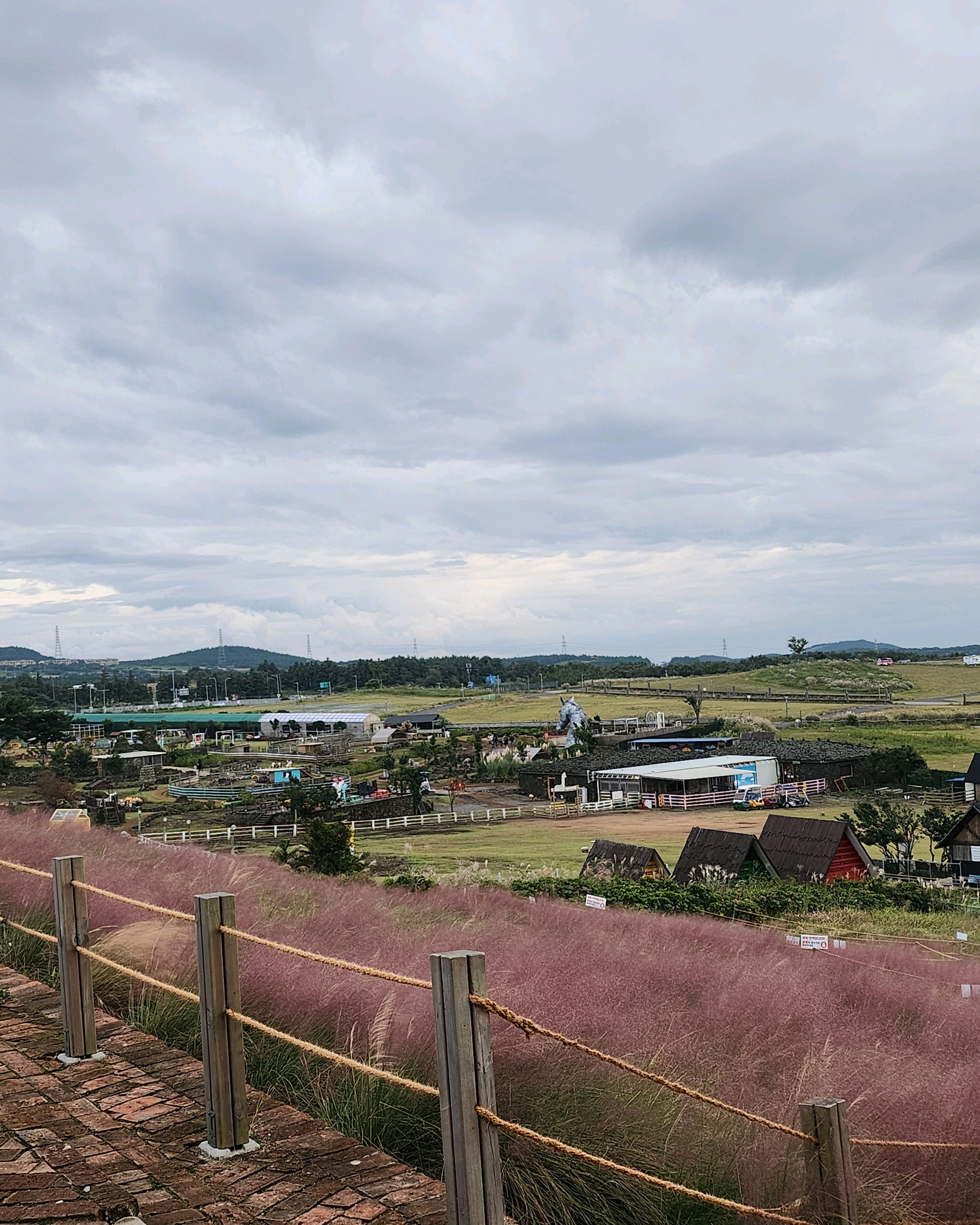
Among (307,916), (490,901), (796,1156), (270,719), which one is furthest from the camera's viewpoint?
(270,719)

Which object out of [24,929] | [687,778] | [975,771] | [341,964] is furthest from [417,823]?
[341,964]

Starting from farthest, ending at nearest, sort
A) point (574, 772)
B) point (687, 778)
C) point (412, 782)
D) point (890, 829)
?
point (574, 772)
point (687, 778)
point (412, 782)
point (890, 829)

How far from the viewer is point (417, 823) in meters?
48.5

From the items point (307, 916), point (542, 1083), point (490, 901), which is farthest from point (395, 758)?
point (542, 1083)

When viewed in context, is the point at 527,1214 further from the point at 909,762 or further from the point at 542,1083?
A: the point at 909,762

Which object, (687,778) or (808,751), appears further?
(808,751)

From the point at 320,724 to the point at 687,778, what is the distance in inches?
2135

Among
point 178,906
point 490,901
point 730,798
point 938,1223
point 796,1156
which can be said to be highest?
point 178,906

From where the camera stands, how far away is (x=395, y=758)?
71.9 meters

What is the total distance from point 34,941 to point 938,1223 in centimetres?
652

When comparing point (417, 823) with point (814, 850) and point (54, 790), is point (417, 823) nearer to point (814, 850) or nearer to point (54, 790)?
point (54, 790)

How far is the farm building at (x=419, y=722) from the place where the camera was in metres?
99.0

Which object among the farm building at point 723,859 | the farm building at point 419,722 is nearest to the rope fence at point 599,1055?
the farm building at point 723,859

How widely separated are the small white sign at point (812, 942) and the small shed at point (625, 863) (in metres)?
9.57
